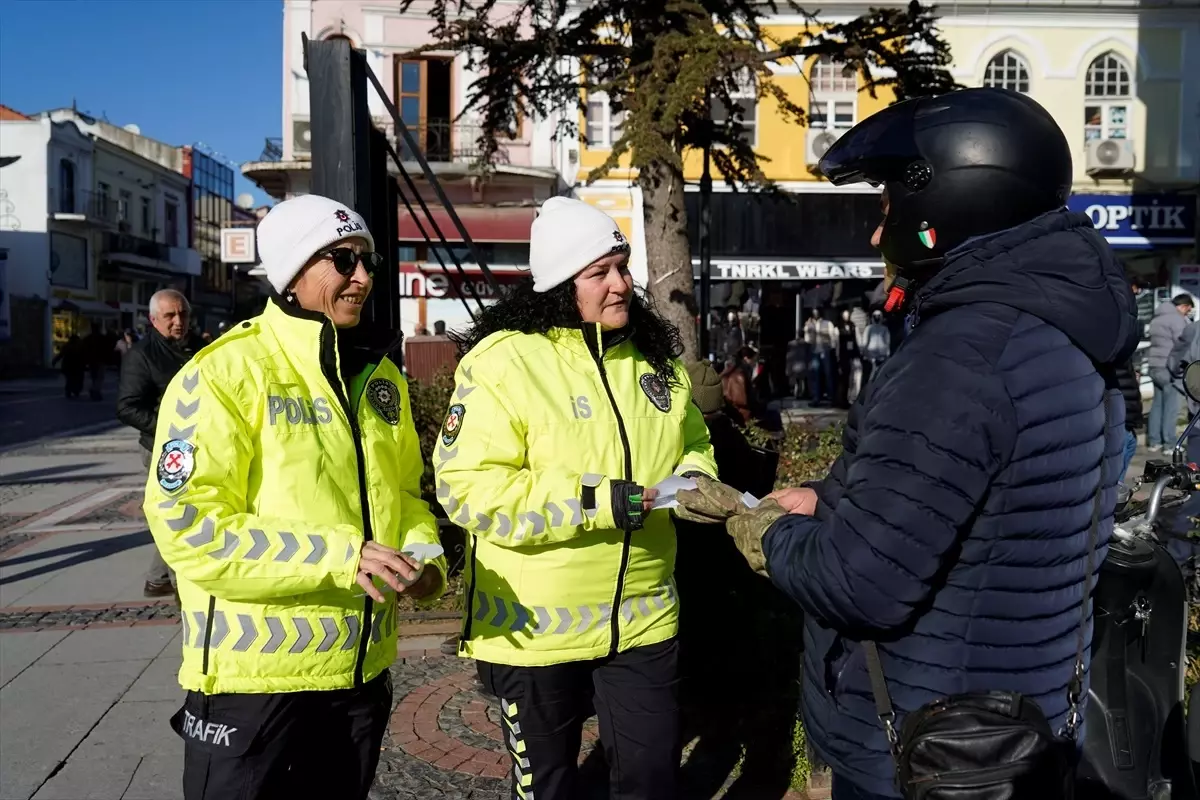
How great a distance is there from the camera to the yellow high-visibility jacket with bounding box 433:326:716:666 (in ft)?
7.98

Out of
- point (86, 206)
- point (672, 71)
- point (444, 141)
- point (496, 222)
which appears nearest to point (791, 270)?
point (496, 222)

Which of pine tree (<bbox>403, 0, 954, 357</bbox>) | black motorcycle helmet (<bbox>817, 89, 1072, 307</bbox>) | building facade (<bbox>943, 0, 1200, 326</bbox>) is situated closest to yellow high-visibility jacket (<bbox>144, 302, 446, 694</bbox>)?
black motorcycle helmet (<bbox>817, 89, 1072, 307</bbox>)

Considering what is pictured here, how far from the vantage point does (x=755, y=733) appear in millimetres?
3941

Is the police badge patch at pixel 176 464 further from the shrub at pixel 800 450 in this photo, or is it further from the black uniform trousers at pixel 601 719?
the shrub at pixel 800 450

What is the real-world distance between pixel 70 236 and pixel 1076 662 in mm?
45190

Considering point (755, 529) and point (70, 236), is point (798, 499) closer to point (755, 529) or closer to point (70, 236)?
point (755, 529)

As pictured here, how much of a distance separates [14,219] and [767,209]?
3227cm

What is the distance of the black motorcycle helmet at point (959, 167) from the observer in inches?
67.1

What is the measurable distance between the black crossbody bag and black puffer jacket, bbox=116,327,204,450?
517cm

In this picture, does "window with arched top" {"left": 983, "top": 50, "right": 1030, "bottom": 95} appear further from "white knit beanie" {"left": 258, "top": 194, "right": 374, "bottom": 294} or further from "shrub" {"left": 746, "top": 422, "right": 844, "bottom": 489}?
"white knit beanie" {"left": 258, "top": 194, "right": 374, "bottom": 294}

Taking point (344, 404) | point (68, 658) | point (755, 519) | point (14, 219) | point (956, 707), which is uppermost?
point (14, 219)

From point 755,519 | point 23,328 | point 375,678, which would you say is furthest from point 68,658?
point 23,328

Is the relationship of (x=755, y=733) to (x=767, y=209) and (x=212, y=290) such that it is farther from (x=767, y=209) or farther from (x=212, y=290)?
(x=212, y=290)

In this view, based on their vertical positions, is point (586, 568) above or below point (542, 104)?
below
